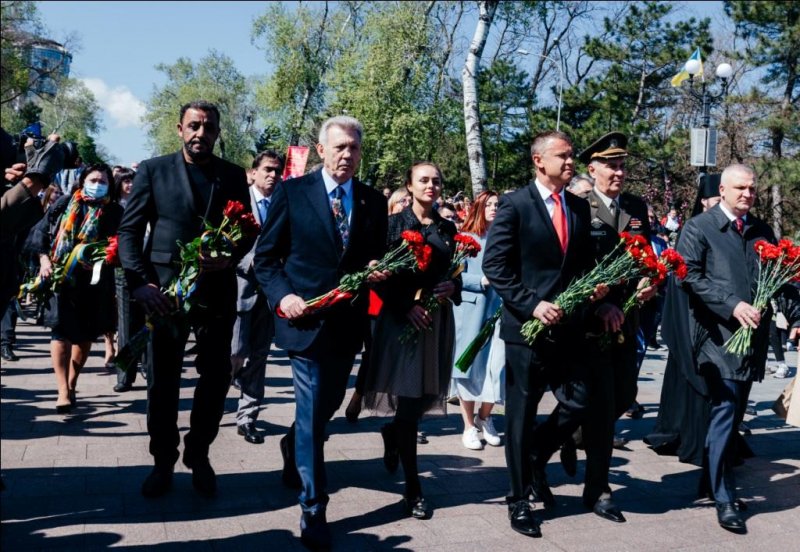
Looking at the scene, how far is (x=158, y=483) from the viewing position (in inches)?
192

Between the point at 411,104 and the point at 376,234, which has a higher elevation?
the point at 411,104

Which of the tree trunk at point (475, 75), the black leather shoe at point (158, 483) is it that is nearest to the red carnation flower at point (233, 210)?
the black leather shoe at point (158, 483)

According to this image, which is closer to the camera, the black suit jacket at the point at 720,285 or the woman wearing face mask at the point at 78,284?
the black suit jacket at the point at 720,285

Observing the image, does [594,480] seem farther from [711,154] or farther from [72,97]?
[72,97]

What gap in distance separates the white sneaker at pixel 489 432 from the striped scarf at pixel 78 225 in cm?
366

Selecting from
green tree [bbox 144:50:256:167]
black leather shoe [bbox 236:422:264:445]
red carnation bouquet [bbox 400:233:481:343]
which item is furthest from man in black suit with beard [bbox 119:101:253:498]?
green tree [bbox 144:50:256:167]

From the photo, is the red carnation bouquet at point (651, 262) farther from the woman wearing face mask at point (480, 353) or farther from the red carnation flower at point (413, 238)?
the woman wearing face mask at point (480, 353)

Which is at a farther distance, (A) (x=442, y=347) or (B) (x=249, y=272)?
(B) (x=249, y=272)

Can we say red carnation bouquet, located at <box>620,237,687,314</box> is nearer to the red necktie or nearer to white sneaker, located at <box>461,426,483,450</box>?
the red necktie

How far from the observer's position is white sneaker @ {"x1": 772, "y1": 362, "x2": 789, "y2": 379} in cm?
1116

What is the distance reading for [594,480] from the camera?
488 centimetres

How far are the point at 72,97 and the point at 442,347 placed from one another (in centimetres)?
8856

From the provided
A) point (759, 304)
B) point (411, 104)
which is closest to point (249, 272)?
point (759, 304)

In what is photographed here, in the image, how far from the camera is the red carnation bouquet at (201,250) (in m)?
4.72
